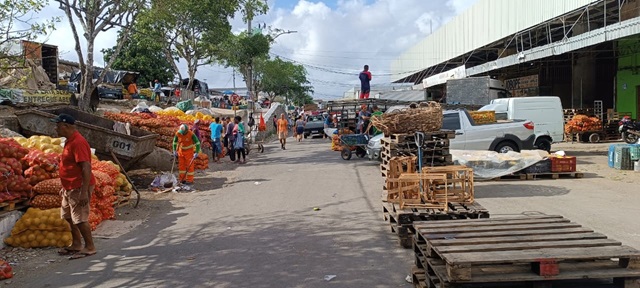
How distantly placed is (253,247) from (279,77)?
69719 millimetres

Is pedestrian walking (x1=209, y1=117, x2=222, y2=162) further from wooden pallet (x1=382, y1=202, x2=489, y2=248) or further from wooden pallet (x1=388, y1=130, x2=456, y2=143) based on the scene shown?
wooden pallet (x1=382, y1=202, x2=489, y2=248)

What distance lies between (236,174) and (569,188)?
9.04 m

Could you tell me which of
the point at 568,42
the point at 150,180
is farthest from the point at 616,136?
the point at 150,180

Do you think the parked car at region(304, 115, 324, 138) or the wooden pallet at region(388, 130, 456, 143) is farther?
the parked car at region(304, 115, 324, 138)

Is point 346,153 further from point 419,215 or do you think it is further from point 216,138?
point 419,215

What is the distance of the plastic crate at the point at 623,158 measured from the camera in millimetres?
13586

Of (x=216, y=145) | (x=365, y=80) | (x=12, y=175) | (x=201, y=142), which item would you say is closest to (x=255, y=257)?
(x=12, y=175)

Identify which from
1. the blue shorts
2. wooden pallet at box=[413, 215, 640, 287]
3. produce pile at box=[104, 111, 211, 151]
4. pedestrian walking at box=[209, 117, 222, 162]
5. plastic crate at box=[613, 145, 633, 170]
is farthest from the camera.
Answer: the blue shorts

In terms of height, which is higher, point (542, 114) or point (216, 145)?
point (542, 114)

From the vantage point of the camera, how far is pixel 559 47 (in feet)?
70.7

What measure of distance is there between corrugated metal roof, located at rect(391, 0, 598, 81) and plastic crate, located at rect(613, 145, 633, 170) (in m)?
9.31

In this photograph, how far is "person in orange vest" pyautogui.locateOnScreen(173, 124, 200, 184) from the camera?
1287 cm

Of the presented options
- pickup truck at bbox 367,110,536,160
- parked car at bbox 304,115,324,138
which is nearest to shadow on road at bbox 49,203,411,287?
pickup truck at bbox 367,110,536,160

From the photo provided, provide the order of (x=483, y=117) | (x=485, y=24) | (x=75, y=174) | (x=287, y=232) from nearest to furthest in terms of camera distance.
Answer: (x=75, y=174), (x=287, y=232), (x=483, y=117), (x=485, y=24)
